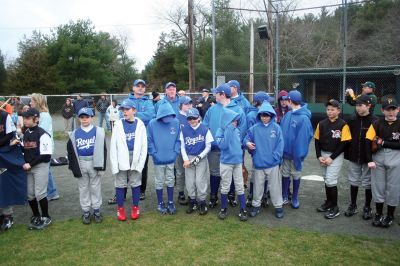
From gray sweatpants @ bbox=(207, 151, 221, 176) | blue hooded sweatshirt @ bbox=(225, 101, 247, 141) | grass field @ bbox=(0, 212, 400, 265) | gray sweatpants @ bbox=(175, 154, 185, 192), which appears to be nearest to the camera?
grass field @ bbox=(0, 212, 400, 265)

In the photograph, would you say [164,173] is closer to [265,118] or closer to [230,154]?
[230,154]

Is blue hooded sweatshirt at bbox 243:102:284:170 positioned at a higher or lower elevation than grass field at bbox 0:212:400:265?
higher

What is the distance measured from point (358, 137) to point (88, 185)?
395 cm

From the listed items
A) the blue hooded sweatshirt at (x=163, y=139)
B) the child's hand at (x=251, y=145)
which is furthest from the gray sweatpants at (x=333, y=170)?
the blue hooded sweatshirt at (x=163, y=139)

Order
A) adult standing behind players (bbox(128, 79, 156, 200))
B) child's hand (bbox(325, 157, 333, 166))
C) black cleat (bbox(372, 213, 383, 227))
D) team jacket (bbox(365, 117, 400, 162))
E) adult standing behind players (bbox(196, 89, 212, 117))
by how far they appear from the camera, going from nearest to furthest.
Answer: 1. team jacket (bbox(365, 117, 400, 162))
2. black cleat (bbox(372, 213, 383, 227))
3. child's hand (bbox(325, 157, 333, 166))
4. adult standing behind players (bbox(128, 79, 156, 200))
5. adult standing behind players (bbox(196, 89, 212, 117))

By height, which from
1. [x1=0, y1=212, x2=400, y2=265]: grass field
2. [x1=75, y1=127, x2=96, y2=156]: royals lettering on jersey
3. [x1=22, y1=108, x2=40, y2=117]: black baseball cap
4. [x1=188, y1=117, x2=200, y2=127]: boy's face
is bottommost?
[x1=0, y1=212, x2=400, y2=265]: grass field

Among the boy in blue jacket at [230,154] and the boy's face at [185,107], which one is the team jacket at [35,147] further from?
the boy in blue jacket at [230,154]

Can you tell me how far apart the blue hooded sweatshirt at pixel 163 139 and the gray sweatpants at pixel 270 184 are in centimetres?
128

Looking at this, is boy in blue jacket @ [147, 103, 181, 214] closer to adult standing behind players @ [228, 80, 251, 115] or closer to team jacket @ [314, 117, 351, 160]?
adult standing behind players @ [228, 80, 251, 115]

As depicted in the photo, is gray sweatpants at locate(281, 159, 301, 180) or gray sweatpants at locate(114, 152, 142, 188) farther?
gray sweatpants at locate(281, 159, 301, 180)

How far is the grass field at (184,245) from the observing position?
389 cm

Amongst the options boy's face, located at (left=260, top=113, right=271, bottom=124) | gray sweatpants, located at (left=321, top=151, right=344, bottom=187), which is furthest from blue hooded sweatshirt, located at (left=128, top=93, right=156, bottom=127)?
gray sweatpants, located at (left=321, top=151, right=344, bottom=187)

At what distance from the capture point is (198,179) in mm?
5359

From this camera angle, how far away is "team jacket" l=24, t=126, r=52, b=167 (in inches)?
190
